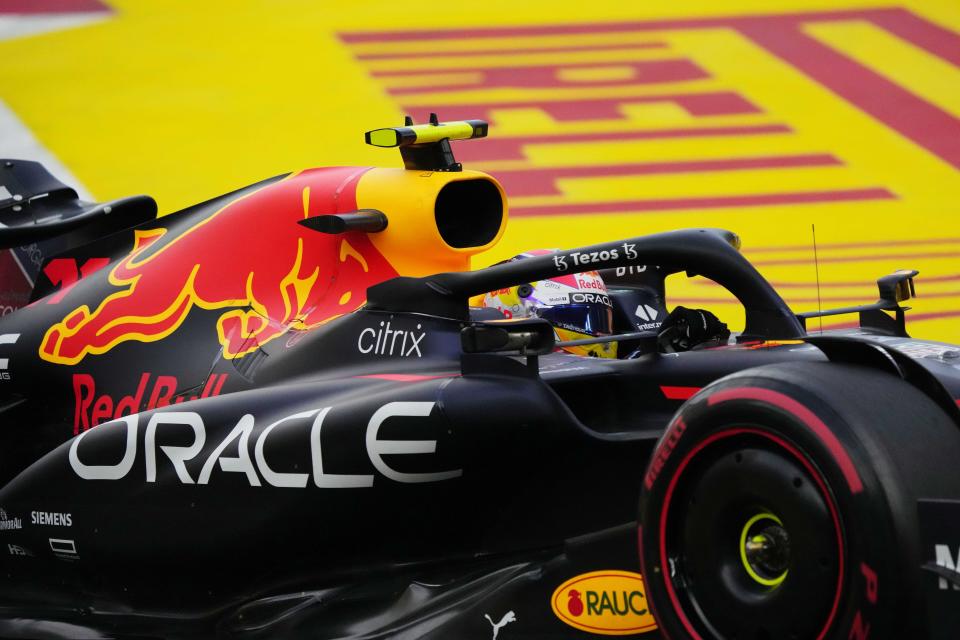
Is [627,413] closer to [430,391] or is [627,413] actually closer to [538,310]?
[430,391]

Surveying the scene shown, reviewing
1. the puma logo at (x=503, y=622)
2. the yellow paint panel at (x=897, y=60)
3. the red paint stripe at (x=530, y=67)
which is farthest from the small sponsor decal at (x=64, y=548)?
the yellow paint panel at (x=897, y=60)

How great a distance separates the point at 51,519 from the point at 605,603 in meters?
1.89

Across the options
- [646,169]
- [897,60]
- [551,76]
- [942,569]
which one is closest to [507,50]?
[551,76]

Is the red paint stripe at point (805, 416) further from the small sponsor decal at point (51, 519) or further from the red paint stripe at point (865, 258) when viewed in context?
the red paint stripe at point (865, 258)

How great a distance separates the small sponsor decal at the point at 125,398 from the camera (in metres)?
4.55

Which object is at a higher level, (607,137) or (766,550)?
(607,137)

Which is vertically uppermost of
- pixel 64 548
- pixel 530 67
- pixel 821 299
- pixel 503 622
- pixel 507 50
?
pixel 507 50

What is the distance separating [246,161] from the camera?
10438 millimetres

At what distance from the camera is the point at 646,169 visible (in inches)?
402

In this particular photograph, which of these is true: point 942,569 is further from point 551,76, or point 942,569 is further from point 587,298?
point 551,76

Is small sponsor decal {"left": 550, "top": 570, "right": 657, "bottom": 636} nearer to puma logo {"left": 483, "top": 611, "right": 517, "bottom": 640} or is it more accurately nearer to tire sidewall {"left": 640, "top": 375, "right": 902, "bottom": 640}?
puma logo {"left": 483, "top": 611, "right": 517, "bottom": 640}

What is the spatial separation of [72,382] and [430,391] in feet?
5.96

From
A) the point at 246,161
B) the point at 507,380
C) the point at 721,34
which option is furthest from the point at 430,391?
the point at 721,34

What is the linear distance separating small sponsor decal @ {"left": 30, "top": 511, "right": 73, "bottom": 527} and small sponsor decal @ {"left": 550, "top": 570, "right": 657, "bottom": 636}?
1.66 metres
